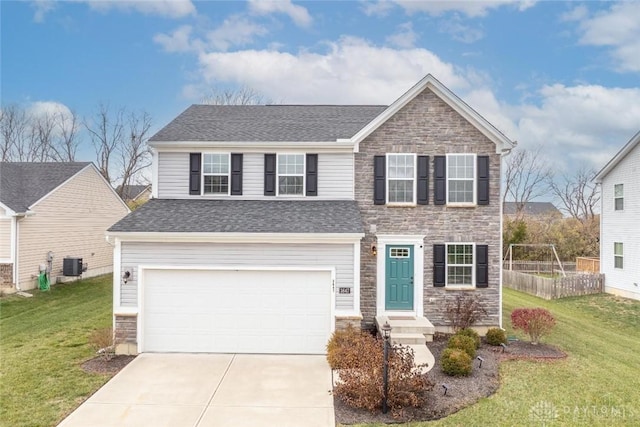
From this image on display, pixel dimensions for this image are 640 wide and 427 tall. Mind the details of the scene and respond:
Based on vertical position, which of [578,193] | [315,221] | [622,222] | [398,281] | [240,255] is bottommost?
[398,281]

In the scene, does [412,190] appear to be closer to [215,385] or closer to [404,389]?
[404,389]

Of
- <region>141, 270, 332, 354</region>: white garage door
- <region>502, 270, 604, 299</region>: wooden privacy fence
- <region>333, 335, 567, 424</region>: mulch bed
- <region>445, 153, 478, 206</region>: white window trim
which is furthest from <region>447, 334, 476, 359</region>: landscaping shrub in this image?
<region>502, 270, 604, 299</region>: wooden privacy fence

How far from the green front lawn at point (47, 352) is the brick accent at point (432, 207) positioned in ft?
25.9

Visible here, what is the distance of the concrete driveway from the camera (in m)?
6.63

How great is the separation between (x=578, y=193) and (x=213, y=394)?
143ft

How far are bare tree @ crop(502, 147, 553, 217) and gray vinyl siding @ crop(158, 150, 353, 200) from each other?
106 feet

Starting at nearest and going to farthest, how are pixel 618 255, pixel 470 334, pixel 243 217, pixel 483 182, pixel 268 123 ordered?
pixel 470 334, pixel 243 217, pixel 483 182, pixel 268 123, pixel 618 255

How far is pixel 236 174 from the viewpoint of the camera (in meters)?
12.5

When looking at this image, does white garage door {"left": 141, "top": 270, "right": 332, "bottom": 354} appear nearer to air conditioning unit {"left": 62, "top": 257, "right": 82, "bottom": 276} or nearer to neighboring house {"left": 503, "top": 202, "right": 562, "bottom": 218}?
air conditioning unit {"left": 62, "top": 257, "right": 82, "bottom": 276}

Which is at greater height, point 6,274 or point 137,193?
point 137,193

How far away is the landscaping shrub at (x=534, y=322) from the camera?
10.5m

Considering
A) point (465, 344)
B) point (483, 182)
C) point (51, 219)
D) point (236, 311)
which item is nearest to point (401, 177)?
point (483, 182)

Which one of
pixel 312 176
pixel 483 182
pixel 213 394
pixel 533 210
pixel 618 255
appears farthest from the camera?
pixel 533 210

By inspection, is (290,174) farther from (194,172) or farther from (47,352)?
(47,352)
